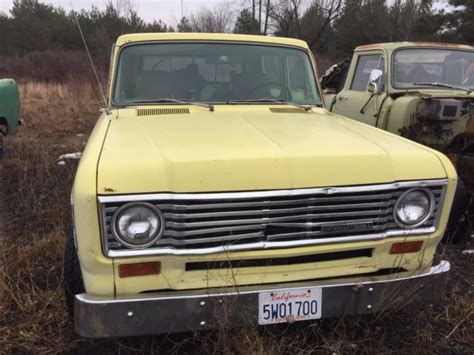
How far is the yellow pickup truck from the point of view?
2213 millimetres

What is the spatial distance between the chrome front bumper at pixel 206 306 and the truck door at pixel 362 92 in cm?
320

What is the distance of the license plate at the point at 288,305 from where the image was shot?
2.41m

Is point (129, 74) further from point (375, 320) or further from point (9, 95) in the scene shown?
point (9, 95)

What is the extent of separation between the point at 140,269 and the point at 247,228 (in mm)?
531

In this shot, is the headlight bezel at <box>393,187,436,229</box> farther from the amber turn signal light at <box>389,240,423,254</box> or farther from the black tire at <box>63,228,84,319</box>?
the black tire at <box>63,228,84,319</box>

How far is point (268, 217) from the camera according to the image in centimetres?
232

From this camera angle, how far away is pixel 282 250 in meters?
2.39

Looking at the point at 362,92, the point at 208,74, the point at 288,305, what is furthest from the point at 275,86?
the point at 362,92

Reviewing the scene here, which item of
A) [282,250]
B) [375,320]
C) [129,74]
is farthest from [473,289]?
[129,74]

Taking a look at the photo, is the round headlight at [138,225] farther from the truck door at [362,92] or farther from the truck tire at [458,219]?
the truck door at [362,92]

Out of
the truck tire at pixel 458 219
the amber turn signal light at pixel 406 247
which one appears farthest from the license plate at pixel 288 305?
the truck tire at pixel 458 219

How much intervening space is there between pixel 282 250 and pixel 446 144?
3.23 m

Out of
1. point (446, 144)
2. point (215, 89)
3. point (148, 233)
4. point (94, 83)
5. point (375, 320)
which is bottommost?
point (94, 83)

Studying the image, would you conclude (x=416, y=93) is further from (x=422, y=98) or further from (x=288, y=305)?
(x=288, y=305)
